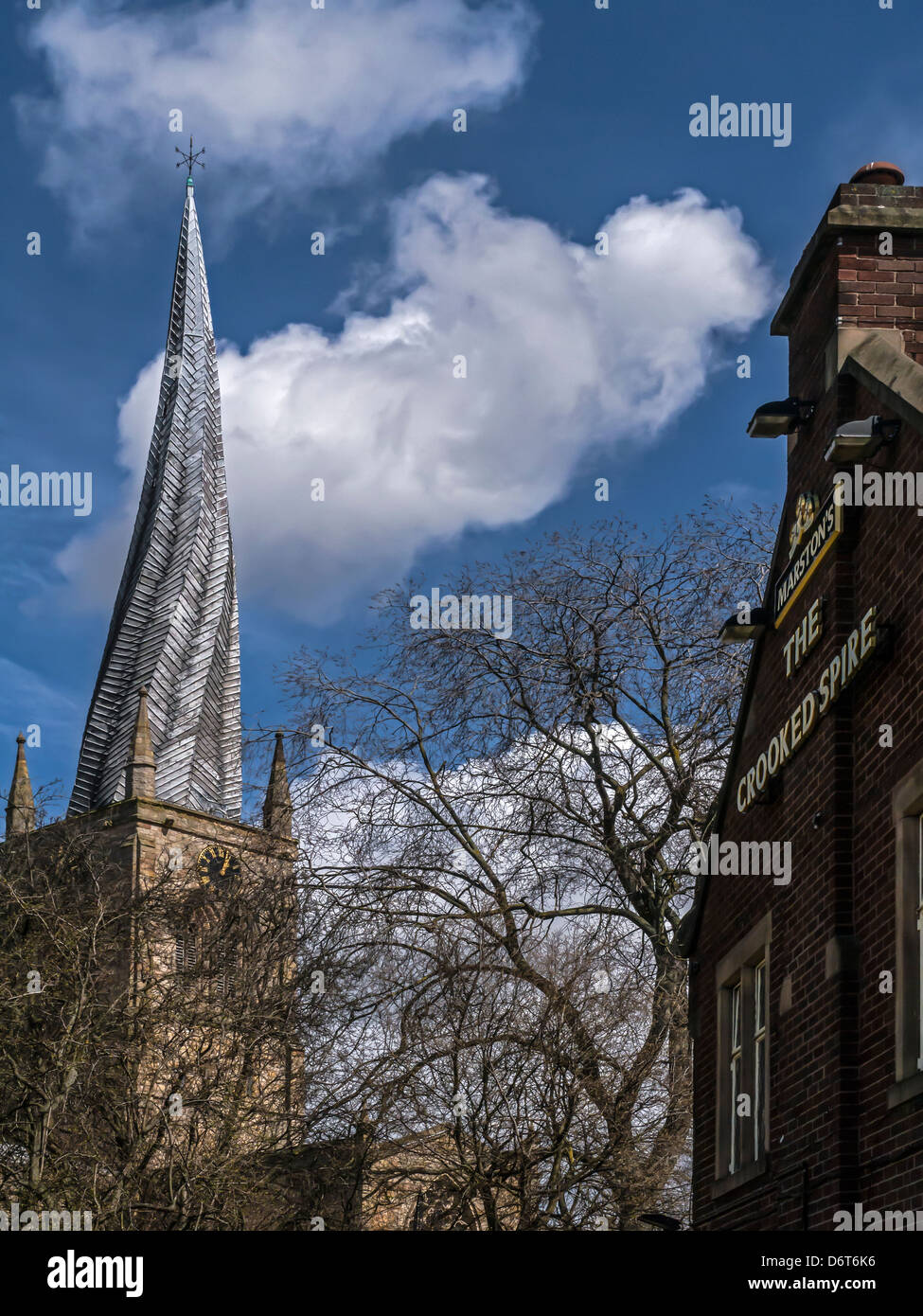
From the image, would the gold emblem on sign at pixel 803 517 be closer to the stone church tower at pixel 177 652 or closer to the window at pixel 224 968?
the window at pixel 224 968

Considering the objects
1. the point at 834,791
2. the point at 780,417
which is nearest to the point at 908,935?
the point at 834,791

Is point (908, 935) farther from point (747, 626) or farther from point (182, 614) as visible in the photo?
point (182, 614)

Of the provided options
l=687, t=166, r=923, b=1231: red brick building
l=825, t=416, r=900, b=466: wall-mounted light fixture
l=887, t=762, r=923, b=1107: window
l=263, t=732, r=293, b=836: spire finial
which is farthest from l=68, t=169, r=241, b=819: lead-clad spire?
l=887, t=762, r=923, b=1107: window

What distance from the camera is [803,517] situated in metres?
14.5

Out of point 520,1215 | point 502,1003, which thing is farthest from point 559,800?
point 520,1215

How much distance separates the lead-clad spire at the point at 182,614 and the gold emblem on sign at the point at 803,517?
64.7 m


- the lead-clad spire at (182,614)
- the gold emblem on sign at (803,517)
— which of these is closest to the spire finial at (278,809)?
the gold emblem on sign at (803,517)

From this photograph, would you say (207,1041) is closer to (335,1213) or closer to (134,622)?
(335,1213)

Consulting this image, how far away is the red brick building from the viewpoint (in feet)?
38.6

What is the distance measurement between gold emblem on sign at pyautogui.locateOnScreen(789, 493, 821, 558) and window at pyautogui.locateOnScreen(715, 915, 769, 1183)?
3.19 metres

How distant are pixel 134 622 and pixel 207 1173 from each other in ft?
212

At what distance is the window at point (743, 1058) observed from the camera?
589 inches

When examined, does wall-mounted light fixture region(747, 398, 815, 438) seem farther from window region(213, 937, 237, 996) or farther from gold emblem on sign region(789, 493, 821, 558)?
window region(213, 937, 237, 996)

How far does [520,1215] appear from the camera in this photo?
68.3 feet
